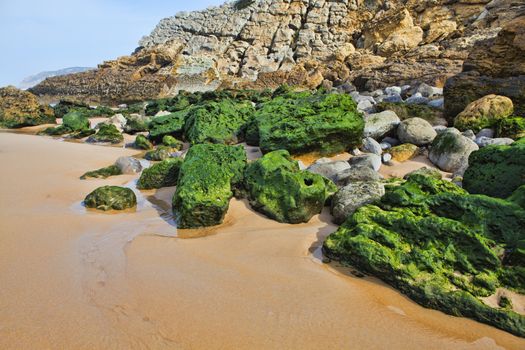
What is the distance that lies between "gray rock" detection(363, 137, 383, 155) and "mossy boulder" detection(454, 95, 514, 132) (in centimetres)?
196

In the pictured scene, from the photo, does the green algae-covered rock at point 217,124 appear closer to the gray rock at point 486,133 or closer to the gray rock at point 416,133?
the gray rock at point 416,133

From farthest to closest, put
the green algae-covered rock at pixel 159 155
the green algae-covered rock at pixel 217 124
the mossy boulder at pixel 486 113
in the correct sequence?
the green algae-covered rock at pixel 217 124 → the green algae-covered rock at pixel 159 155 → the mossy boulder at pixel 486 113

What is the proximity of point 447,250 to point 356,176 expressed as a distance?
79.3 inches

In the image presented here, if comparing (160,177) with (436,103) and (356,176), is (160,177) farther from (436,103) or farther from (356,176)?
(436,103)

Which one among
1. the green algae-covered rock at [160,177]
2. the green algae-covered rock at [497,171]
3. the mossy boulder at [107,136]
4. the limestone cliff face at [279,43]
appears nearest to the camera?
the green algae-covered rock at [497,171]

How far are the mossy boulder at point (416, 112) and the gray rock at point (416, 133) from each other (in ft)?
4.55

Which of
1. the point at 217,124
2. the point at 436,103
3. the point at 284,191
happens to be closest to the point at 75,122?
the point at 217,124

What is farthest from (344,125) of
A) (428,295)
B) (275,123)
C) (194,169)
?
(428,295)

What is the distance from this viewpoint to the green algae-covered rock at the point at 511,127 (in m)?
5.80

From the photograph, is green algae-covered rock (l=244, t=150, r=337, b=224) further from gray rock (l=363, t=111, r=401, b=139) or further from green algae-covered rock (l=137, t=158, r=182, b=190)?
gray rock (l=363, t=111, r=401, b=139)

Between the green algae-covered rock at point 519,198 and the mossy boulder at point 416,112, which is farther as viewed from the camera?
the mossy boulder at point 416,112

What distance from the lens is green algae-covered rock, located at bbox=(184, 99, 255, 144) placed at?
7.06 meters

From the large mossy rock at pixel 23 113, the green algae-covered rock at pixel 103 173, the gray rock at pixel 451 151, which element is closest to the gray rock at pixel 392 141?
the gray rock at pixel 451 151

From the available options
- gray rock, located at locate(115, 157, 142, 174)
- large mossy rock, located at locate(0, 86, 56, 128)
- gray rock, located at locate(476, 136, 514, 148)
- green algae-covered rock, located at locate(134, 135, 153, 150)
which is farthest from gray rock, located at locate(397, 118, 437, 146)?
large mossy rock, located at locate(0, 86, 56, 128)
